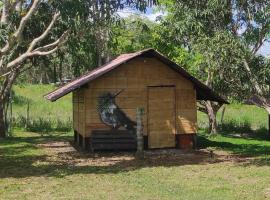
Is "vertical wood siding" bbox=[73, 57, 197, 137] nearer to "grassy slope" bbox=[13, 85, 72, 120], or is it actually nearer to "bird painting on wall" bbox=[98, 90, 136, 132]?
"bird painting on wall" bbox=[98, 90, 136, 132]

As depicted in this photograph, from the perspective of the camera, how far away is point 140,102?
21.0 metres

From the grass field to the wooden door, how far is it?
134 centimetres

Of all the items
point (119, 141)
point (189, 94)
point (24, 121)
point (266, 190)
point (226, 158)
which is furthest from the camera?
point (24, 121)

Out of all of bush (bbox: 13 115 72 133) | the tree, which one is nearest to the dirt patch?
the tree

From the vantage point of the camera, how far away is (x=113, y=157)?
61.5 feet

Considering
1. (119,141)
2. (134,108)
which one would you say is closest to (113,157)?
(119,141)

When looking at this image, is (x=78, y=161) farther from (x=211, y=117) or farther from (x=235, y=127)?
(x=235, y=127)

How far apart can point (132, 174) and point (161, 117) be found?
691 centimetres

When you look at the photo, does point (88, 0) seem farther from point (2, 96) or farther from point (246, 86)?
point (2, 96)

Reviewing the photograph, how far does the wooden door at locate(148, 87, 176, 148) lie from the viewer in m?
21.0

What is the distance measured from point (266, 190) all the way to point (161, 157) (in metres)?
6.94

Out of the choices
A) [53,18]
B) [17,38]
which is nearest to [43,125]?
[53,18]

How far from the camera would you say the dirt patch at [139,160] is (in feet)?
55.8

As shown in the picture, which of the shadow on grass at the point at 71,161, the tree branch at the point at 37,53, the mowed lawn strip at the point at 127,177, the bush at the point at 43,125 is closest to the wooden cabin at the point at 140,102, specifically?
the shadow on grass at the point at 71,161
